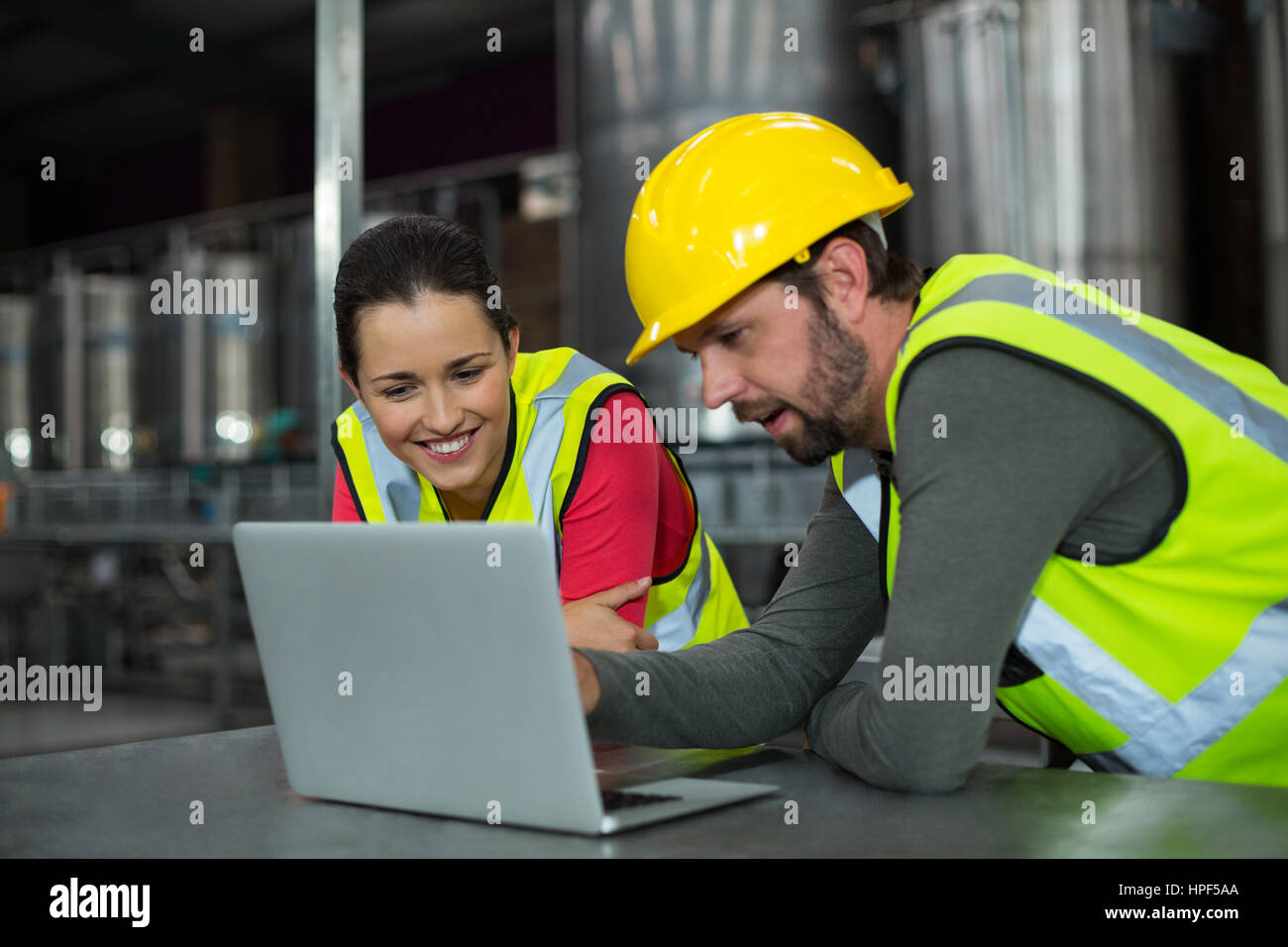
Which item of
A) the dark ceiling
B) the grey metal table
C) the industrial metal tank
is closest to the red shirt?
the grey metal table

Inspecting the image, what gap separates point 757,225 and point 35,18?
8.39 m

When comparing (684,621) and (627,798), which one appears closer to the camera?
(627,798)

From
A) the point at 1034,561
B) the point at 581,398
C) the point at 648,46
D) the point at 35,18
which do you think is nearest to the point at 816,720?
the point at 1034,561

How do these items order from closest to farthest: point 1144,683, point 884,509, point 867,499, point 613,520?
point 1144,683 → point 884,509 → point 867,499 → point 613,520

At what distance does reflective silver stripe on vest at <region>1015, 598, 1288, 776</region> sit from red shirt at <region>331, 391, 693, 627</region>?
1.58 feet

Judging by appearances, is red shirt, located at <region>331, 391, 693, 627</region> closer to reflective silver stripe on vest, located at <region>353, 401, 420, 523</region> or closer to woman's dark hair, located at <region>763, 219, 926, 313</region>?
reflective silver stripe on vest, located at <region>353, 401, 420, 523</region>

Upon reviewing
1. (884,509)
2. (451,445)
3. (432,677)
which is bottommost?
(432,677)

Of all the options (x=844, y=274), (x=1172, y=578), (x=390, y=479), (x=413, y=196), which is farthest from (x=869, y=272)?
(x=413, y=196)

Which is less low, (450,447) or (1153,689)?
(450,447)

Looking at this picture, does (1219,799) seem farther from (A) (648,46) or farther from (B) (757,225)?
(A) (648,46)

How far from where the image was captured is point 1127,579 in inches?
41.4

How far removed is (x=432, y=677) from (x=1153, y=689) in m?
0.61

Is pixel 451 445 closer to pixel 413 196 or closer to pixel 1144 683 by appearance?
pixel 1144 683

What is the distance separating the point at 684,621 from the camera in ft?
5.32
